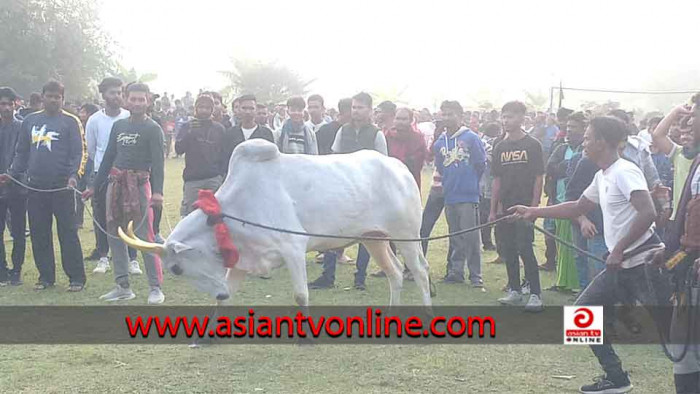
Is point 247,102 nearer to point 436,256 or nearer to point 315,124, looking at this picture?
point 315,124

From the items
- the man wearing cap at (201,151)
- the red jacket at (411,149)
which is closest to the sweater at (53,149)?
the man wearing cap at (201,151)

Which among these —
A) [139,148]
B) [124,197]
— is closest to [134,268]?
[124,197]

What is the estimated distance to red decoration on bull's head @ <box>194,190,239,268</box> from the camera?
7.21 meters

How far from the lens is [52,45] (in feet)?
125

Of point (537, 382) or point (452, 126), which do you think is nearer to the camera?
point (537, 382)

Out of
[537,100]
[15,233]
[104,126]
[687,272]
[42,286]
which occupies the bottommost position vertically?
[42,286]

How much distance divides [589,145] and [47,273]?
6.60 meters

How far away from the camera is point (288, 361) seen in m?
7.00

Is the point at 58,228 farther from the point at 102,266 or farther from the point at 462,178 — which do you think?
the point at 462,178

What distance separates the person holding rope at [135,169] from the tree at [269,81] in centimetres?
4816

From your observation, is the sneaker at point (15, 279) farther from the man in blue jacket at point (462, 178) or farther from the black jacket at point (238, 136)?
the man in blue jacket at point (462, 178)

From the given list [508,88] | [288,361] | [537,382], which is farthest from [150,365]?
[508,88]

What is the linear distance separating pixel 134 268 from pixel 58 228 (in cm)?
141

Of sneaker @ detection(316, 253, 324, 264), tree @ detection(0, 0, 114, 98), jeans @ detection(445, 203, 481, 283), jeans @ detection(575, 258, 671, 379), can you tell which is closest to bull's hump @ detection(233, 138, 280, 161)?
jeans @ detection(575, 258, 671, 379)
